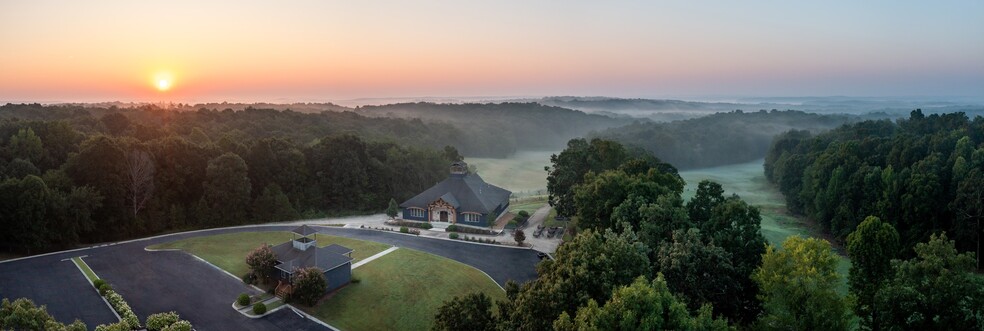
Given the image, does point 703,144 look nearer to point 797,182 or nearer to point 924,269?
point 797,182

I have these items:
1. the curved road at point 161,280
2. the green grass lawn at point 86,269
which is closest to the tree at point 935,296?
the curved road at point 161,280

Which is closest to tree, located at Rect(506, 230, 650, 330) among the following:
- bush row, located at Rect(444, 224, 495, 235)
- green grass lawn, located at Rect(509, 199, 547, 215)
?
bush row, located at Rect(444, 224, 495, 235)

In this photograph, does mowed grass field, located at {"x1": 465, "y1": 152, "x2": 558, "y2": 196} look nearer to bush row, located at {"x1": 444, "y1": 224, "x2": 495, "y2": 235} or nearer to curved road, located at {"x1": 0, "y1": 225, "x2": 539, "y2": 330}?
bush row, located at {"x1": 444, "y1": 224, "x2": 495, "y2": 235}

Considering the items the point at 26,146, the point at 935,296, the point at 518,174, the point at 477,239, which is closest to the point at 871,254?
→ the point at 935,296

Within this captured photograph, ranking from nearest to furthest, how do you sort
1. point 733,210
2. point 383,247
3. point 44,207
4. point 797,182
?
point 733,210 < point 44,207 < point 383,247 < point 797,182

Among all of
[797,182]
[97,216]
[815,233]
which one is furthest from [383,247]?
[797,182]
